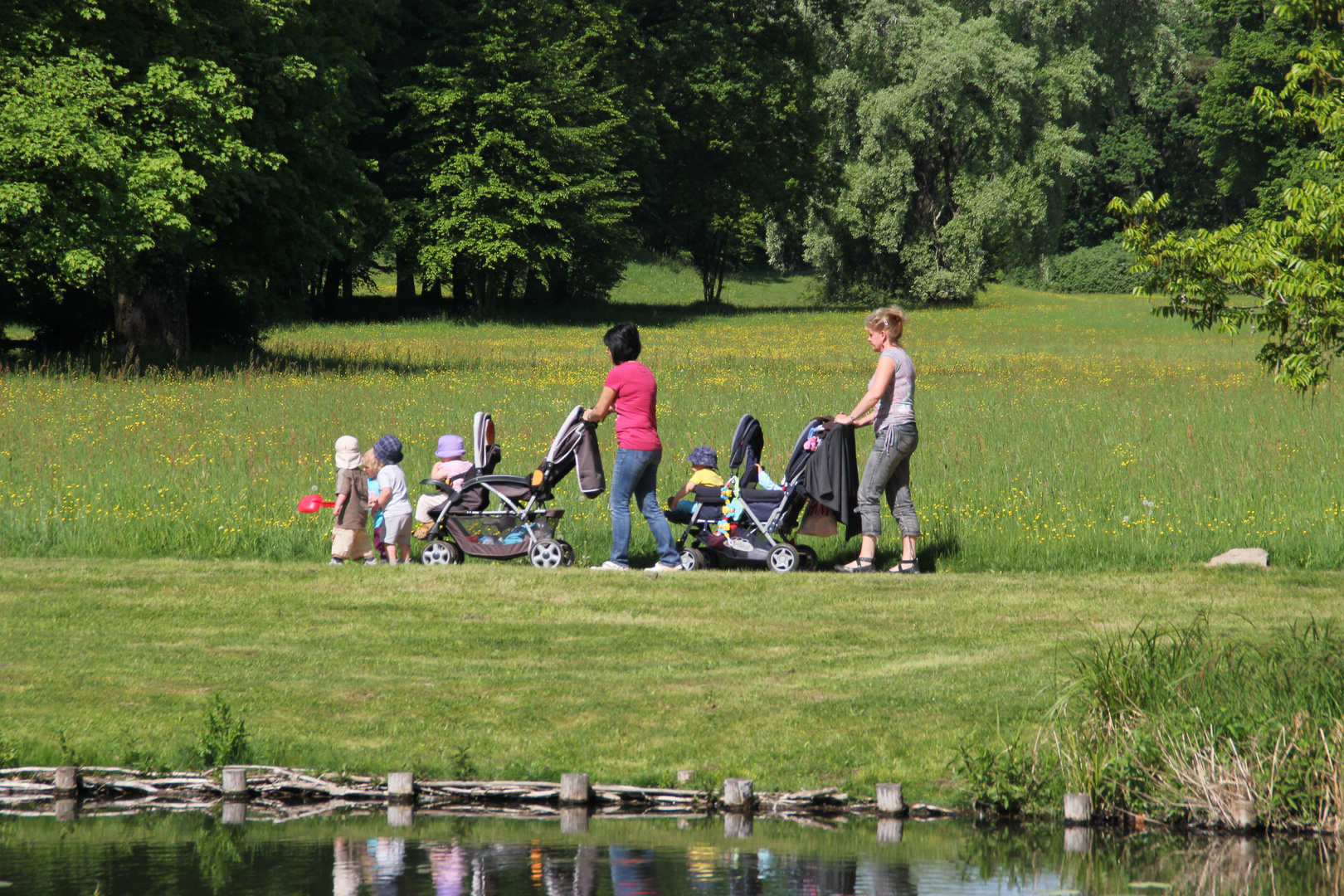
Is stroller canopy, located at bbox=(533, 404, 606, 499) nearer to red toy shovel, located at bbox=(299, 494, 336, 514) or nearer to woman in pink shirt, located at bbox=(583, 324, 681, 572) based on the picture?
woman in pink shirt, located at bbox=(583, 324, 681, 572)

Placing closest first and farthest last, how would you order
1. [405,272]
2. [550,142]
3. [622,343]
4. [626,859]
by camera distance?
[626,859]
[622,343]
[550,142]
[405,272]

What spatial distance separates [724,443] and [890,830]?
11020mm

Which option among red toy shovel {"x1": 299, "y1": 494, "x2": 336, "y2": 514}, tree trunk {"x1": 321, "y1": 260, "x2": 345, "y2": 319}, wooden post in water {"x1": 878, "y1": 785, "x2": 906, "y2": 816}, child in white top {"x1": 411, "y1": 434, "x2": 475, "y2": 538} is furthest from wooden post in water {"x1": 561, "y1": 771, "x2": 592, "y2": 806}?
tree trunk {"x1": 321, "y1": 260, "x2": 345, "y2": 319}

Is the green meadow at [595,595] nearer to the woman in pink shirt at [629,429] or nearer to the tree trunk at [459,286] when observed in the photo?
the woman in pink shirt at [629,429]

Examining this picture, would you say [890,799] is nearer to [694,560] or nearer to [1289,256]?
[1289,256]

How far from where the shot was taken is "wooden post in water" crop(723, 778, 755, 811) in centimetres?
735

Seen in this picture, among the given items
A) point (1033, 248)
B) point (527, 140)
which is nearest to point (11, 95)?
point (527, 140)

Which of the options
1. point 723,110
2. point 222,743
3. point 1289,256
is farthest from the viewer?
point 723,110

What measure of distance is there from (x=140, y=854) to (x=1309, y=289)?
6746mm

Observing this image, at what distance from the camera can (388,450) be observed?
12680 mm

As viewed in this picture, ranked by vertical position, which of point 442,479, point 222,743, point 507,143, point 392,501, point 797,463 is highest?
point 507,143

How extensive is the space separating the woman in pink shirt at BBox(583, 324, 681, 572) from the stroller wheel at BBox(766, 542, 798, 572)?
1.03m

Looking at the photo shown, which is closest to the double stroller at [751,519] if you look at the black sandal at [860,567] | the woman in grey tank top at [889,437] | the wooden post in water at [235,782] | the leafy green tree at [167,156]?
the black sandal at [860,567]

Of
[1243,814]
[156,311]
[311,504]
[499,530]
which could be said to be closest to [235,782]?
Result: [1243,814]
